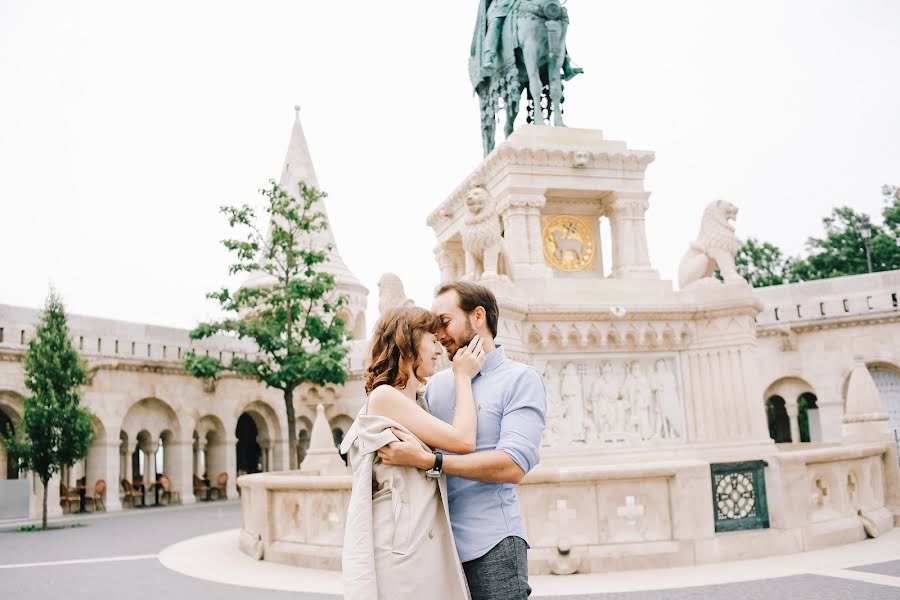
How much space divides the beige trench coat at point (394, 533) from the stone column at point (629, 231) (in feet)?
29.6

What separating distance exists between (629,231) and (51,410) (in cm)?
1212

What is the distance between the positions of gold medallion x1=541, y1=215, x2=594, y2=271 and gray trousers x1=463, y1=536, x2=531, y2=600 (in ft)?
28.5

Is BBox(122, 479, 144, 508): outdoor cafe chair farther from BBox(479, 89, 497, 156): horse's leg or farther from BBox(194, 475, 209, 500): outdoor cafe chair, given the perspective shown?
BBox(479, 89, 497, 156): horse's leg

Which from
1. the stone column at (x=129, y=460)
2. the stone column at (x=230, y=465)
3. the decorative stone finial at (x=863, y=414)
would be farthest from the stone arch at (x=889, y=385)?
the stone column at (x=129, y=460)

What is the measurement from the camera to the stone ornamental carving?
9539mm

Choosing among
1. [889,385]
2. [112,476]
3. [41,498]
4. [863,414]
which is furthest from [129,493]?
[889,385]

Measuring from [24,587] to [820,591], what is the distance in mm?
7378

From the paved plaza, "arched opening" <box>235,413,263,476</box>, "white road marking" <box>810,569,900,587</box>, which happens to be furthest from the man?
"arched opening" <box>235,413,263,476</box>

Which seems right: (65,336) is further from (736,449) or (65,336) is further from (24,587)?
(736,449)

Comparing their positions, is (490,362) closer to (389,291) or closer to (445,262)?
(389,291)

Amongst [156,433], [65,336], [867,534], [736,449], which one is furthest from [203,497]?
[867,534]

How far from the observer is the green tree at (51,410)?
53.7ft

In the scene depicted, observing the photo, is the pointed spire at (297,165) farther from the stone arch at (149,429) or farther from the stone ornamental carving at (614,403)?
the stone ornamental carving at (614,403)

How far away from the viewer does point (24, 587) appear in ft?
26.9
